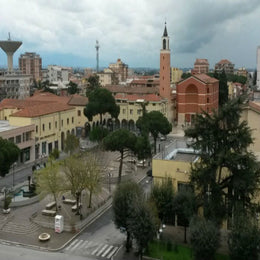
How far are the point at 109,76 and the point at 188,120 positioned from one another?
69.8 meters

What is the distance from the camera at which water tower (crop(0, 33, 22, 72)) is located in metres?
92.1

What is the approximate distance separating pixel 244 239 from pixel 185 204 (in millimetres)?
4673

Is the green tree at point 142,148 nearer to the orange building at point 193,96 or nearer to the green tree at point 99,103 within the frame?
the green tree at point 99,103

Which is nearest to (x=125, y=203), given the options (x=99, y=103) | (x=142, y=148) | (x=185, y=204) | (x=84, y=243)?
(x=185, y=204)

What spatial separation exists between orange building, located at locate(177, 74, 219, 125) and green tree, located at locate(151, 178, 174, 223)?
2019 inches

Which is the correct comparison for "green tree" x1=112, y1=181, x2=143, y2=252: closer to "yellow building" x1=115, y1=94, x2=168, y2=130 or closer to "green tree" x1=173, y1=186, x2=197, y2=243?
"green tree" x1=173, y1=186, x2=197, y2=243

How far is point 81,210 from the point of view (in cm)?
2964

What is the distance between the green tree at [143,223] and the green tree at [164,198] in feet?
8.11

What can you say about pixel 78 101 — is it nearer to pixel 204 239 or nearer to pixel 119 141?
pixel 119 141

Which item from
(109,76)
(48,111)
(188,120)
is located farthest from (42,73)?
(48,111)

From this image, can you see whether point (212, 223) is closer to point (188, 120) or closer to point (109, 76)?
point (188, 120)

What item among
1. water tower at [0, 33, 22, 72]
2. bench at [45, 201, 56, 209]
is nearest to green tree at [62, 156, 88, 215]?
bench at [45, 201, 56, 209]

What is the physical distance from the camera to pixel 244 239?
737 inches

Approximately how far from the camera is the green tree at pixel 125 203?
870 inches
